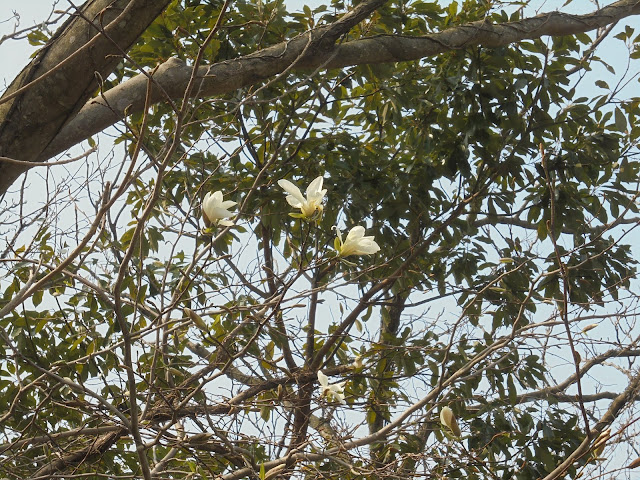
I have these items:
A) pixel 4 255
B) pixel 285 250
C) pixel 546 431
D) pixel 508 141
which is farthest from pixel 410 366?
pixel 4 255

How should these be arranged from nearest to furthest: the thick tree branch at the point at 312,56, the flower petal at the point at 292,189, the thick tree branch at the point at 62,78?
1. the flower petal at the point at 292,189
2. the thick tree branch at the point at 62,78
3. the thick tree branch at the point at 312,56

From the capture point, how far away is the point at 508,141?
2.93 meters

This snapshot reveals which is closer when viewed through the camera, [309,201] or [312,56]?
[309,201]

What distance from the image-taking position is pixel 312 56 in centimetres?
196

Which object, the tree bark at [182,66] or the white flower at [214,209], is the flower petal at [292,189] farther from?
the tree bark at [182,66]

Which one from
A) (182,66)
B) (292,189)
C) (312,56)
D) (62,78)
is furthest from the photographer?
(312,56)

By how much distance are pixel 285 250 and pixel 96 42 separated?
1.75m

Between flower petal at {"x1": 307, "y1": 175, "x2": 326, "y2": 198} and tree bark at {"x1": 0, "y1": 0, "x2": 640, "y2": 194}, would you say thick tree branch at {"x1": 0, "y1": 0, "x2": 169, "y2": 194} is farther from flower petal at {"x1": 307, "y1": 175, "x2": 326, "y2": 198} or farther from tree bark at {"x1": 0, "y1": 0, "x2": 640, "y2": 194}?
flower petal at {"x1": 307, "y1": 175, "x2": 326, "y2": 198}

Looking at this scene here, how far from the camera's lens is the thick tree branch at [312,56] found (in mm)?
1666

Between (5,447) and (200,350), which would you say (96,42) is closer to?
(5,447)

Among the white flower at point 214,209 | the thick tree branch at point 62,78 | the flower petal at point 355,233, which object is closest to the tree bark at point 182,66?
the thick tree branch at point 62,78

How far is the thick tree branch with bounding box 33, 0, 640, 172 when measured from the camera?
1.67 m

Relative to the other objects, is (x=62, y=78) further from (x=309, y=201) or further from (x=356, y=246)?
(x=356, y=246)

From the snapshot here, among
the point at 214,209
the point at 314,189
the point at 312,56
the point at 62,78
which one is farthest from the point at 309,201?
the point at 312,56
